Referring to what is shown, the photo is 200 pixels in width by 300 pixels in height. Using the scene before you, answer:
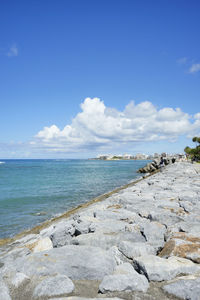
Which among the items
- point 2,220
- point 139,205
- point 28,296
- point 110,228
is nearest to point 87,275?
point 28,296

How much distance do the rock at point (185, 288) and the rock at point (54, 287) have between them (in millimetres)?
1029

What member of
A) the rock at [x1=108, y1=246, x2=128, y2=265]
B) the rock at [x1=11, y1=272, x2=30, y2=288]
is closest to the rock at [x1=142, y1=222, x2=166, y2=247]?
the rock at [x1=108, y1=246, x2=128, y2=265]

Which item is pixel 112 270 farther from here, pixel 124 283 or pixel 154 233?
pixel 154 233

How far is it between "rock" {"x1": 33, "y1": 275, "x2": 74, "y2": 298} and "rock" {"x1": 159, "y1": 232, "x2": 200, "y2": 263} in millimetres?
1465

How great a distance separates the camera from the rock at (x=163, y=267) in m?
2.45

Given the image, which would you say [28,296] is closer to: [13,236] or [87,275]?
[87,275]

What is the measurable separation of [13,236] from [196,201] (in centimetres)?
595

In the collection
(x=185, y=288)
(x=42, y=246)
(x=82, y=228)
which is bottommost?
(x=42, y=246)

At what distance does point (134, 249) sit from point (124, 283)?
87 cm

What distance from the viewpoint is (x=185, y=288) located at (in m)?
2.18

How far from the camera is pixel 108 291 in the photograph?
224 centimetres

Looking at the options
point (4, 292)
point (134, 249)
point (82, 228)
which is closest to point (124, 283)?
point (134, 249)

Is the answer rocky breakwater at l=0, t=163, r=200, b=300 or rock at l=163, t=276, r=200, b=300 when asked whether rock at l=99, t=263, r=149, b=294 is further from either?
rock at l=163, t=276, r=200, b=300

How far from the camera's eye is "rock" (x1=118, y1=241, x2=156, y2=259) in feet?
10.1
